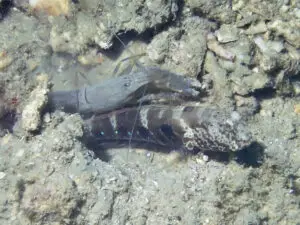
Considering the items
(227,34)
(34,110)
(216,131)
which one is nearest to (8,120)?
(34,110)

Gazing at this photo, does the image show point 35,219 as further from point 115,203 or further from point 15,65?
point 15,65

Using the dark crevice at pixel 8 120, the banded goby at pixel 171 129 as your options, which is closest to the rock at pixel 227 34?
the banded goby at pixel 171 129

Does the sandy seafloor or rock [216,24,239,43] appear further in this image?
rock [216,24,239,43]

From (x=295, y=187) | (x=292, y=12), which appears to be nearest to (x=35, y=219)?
(x=295, y=187)

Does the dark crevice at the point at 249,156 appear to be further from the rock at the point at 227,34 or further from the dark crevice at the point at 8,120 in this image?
the dark crevice at the point at 8,120

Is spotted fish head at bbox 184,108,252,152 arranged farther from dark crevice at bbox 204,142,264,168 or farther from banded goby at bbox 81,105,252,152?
dark crevice at bbox 204,142,264,168

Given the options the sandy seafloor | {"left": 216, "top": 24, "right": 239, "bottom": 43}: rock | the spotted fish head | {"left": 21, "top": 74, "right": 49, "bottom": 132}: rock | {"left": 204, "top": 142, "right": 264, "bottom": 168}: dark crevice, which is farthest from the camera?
{"left": 216, "top": 24, "right": 239, "bottom": 43}: rock

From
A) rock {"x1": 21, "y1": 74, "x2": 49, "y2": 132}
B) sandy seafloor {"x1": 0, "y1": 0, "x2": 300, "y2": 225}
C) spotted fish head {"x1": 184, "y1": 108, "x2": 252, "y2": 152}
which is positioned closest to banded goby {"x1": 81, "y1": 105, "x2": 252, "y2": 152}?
spotted fish head {"x1": 184, "y1": 108, "x2": 252, "y2": 152}

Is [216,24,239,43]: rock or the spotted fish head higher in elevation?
[216,24,239,43]: rock
